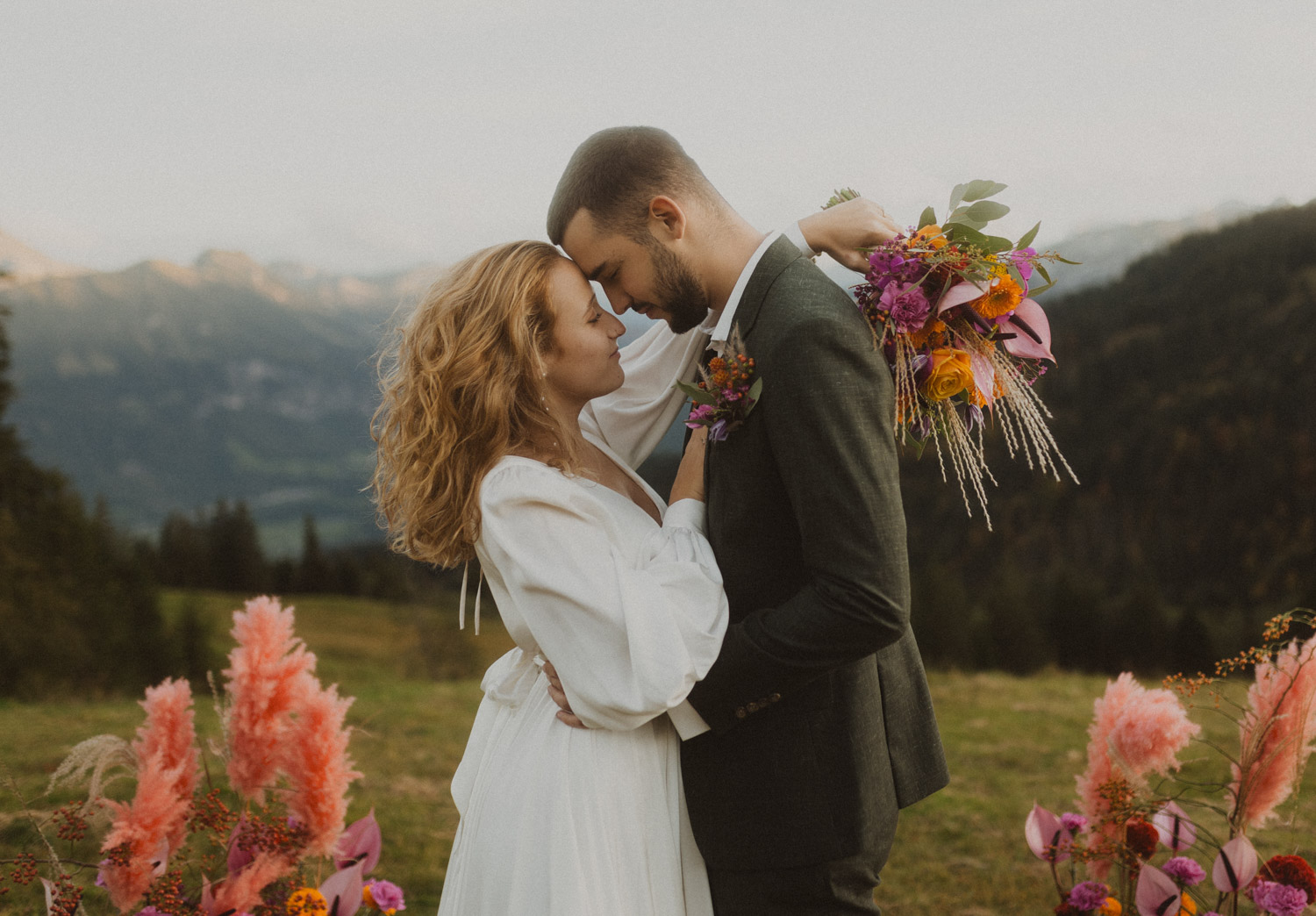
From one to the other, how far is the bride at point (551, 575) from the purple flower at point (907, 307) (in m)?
0.35

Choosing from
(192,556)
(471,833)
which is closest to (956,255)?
(471,833)

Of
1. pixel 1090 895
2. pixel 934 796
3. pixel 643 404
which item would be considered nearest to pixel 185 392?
pixel 934 796

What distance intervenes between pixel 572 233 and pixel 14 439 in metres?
10.7

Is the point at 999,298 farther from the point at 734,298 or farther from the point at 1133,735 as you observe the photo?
the point at 1133,735

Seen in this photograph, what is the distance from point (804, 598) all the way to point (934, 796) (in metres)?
5.03

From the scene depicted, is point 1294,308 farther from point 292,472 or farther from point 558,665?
point 292,472

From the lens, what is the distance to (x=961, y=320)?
7.13 feet

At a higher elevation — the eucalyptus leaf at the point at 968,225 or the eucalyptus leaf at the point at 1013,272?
the eucalyptus leaf at the point at 968,225

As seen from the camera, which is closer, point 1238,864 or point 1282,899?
point 1282,899

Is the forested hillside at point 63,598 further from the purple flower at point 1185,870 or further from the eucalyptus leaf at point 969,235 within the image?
the eucalyptus leaf at point 969,235

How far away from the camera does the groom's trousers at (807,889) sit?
1.99 meters

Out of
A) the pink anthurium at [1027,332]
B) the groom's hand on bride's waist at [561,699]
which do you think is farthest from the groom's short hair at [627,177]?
the groom's hand on bride's waist at [561,699]

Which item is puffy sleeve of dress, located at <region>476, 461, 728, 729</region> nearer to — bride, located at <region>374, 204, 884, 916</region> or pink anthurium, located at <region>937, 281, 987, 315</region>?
bride, located at <region>374, 204, 884, 916</region>

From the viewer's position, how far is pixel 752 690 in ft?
6.33
